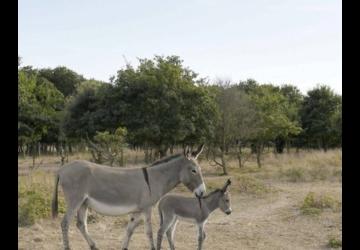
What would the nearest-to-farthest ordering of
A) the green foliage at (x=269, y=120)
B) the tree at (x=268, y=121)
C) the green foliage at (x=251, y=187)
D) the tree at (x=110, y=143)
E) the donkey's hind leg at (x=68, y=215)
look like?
the donkey's hind leg at (x=68, y=215) < the green foliage at (x=251, y=187) < the tree at (x=110, y=143) < the tree at (x=268, y=121) < the green foliage at (x=269, y=120)

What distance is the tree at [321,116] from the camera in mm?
37031

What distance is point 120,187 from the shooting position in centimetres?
670

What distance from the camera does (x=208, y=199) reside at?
24.8 feet

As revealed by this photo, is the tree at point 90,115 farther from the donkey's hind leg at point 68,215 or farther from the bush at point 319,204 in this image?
the donkey's hind leg at point 68,215

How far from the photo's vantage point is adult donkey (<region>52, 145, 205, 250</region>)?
21.6ft

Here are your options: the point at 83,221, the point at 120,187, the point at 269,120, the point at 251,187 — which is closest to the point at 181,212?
the point at 120,187

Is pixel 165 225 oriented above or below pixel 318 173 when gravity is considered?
above

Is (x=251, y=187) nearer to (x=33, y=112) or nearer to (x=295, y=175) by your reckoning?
(x=295, y=175)

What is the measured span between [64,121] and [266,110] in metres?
12.5

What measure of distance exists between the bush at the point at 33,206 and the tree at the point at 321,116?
29078 mm

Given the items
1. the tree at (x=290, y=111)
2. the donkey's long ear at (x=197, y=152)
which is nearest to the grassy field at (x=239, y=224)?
the donkey's long ear at (x=197, y=152)

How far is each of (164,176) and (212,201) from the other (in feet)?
3.46

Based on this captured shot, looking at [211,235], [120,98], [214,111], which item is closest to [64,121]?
[120,98]
